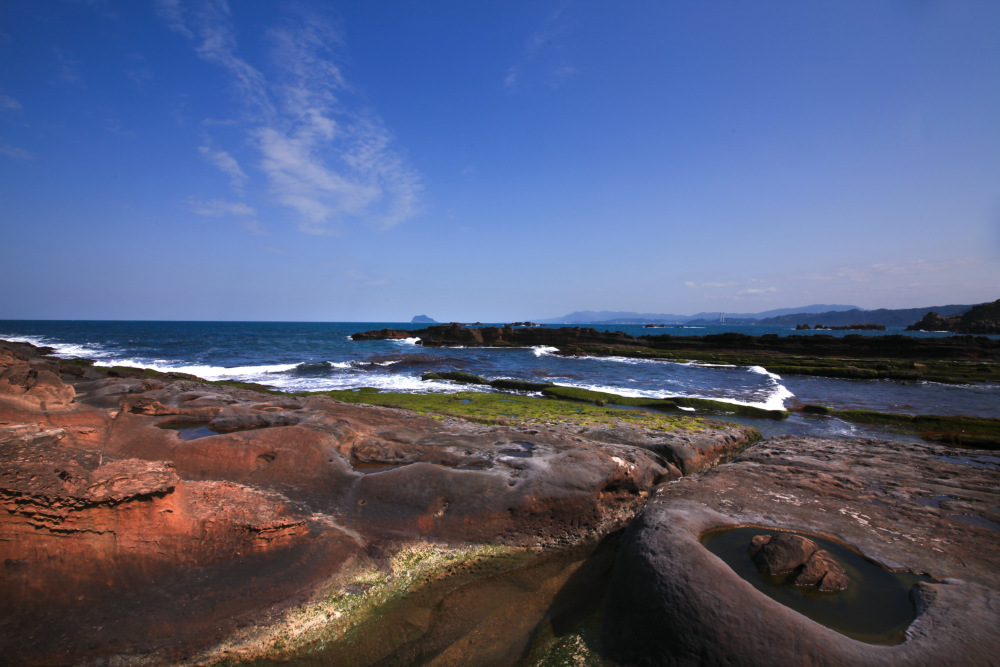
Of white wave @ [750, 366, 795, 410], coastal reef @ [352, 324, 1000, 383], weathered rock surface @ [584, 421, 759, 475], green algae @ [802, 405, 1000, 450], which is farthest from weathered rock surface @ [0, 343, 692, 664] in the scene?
coastal reef @ [352, 324, 1000, 383]

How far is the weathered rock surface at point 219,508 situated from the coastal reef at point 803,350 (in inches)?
1183

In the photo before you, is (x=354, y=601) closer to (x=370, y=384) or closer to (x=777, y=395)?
(x=370, y=384)

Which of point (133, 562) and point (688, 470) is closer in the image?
point (133, 562)

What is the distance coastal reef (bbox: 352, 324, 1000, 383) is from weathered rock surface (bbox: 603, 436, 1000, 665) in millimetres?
25209

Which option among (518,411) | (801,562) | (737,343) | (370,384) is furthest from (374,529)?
(737,343)

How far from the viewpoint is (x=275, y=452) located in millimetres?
6430

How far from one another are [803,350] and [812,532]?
45.4 metres

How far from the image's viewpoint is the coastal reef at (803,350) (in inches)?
1066

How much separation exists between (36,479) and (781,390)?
26.5 metres

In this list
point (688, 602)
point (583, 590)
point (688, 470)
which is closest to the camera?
point (688, 602)

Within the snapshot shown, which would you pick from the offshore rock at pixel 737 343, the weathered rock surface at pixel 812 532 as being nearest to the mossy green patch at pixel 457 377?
the weathered rock surface at pixel 812 532

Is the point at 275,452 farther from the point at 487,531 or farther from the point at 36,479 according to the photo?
the point at 487,531

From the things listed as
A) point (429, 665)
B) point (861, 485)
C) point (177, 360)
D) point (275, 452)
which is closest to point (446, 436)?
point (275, 452)

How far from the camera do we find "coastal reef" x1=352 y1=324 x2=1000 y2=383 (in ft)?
88.8
